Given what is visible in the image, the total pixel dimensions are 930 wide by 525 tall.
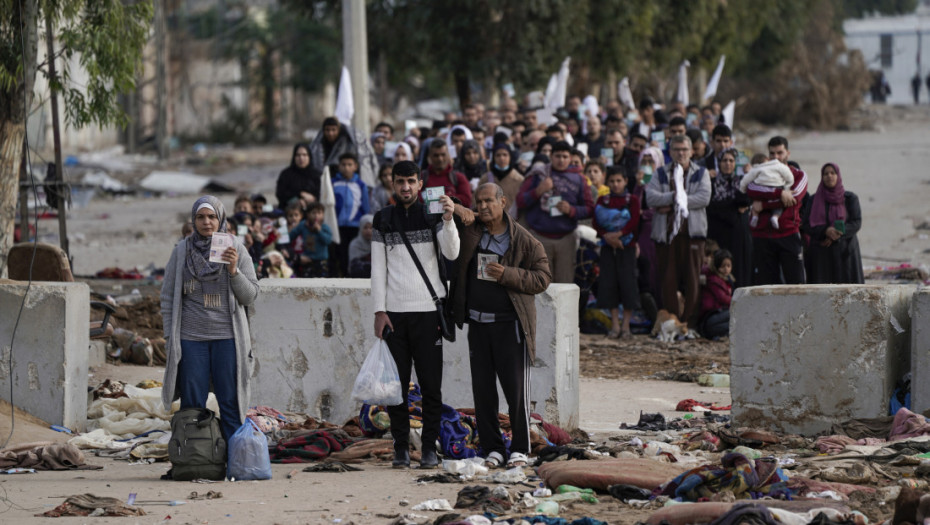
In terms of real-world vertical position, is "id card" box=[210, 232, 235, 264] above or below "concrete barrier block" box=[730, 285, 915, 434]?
above

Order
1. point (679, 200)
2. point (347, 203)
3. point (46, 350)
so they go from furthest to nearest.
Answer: point (347, 203) → point (679, 200) → point (46, 350)

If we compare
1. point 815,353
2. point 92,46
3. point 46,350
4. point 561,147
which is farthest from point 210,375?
point 561,147

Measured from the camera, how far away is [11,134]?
1208cm

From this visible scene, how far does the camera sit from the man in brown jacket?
8.50 m

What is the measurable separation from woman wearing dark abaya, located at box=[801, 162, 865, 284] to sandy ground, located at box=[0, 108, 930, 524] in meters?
1.50

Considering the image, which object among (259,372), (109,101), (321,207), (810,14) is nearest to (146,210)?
(321,207)

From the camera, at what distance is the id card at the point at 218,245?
7984 millimetres

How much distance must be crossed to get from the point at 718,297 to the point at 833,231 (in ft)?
4.28

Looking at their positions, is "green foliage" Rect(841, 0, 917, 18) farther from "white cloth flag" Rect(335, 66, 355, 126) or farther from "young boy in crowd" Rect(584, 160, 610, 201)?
"young boy in crowd" Rect(584, 160, 610, 201)

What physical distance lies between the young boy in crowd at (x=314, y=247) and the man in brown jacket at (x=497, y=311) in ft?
21.4

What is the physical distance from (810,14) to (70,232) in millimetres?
36826

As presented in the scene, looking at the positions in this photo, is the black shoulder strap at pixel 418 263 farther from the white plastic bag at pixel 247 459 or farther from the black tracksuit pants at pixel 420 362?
the white plastic bag at pixel 247 459

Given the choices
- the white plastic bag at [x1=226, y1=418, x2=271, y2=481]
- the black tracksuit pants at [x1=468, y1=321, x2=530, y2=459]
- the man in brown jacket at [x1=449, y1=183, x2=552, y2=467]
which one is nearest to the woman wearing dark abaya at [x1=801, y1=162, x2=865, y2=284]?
the man in brown jacket at [x1=449, y1=183, x2=552, y2=467]

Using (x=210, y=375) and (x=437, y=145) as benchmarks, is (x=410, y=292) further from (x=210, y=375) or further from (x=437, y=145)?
(x=437, y=145)
